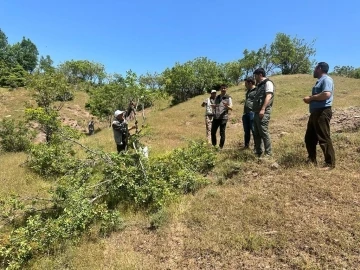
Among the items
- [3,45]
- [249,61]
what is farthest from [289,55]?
[3,45]

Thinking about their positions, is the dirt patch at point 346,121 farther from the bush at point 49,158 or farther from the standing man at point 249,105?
the bush at point 49,158

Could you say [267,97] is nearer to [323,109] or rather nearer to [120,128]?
[323,109]

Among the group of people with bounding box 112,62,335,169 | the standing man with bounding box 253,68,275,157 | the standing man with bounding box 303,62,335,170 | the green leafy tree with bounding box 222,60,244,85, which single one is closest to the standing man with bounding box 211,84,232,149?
the group of people with bounding box 112,62,335,169

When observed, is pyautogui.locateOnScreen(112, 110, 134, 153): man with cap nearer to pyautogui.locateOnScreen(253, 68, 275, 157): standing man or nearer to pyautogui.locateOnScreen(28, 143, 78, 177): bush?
pyautogui.locateOnScreen(28, 143, 78, 177): bush

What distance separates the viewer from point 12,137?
12125mm

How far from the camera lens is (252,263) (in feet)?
10.1

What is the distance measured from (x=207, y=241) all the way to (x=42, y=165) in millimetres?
5488

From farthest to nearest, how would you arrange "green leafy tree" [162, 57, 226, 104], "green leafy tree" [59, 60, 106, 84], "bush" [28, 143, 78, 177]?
"green leafy tree" [59, 60, 106, 84]
"green leafy tree" [162, 57, 226, 104]
"bush" [28, 143, 78, 177]

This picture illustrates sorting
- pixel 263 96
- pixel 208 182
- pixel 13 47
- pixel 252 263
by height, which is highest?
pixel 13 47

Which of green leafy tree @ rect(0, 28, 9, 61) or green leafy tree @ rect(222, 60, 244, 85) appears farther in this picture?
green leafy tree @ rect(0, 28, 9, 61)

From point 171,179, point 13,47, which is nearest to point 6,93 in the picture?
point 13,47

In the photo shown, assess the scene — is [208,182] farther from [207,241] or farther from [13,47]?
[13,47]

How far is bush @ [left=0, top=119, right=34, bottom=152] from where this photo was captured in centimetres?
1214

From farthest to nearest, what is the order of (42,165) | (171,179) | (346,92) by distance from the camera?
(346,92) < (42,165) < (171,179)
